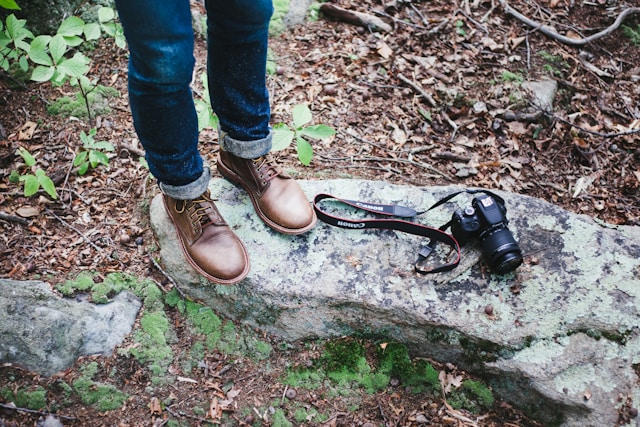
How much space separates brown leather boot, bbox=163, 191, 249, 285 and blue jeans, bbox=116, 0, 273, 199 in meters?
0.15

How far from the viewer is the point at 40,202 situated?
9.78 ft

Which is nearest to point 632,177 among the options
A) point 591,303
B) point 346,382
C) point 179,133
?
point 591,303

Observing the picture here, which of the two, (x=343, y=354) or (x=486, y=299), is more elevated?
(x=486, y=299)

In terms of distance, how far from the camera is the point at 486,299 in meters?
2.53

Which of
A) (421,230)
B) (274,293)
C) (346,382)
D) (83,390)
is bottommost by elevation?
(346,382)

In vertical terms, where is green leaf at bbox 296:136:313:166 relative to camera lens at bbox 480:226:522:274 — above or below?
above

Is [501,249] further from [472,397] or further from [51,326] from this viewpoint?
[51,326]

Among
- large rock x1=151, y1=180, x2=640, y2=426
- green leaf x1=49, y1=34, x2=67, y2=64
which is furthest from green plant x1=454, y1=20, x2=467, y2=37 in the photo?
green leaf x1=49, y1=34, x2=67, y2=64

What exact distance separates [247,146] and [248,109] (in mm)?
246

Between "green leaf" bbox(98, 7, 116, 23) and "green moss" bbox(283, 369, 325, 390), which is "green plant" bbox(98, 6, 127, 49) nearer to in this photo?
"green leaf" bbox(98, 7, 116, 23)

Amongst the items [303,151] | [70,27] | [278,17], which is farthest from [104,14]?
[278,17]

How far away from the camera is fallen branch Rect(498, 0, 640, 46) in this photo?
4410mm

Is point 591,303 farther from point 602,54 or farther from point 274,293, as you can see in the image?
point 602,54

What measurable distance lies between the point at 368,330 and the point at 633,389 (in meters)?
1.32
